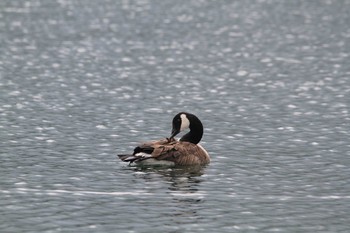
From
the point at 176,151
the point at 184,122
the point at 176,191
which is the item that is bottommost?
the point at 176,191

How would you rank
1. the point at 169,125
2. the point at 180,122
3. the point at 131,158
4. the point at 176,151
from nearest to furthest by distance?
the point at 131,158, the point at 176,151, the point at 180,122, the point at 169,125

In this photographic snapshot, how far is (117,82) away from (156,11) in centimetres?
4862

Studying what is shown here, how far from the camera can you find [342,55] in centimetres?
5956

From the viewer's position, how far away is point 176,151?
29.3 metres

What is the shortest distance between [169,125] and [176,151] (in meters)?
6.91

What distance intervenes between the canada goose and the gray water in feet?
1.25

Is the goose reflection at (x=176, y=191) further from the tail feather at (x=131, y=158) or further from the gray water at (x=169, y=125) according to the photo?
the tail feather at (x=131, y=158)

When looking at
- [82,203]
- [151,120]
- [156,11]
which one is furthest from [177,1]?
[82,203]

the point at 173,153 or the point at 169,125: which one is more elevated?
the point at 169,125

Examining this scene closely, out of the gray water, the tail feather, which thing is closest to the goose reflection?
the gray water

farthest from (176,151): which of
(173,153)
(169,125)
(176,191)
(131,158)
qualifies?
(169,125)

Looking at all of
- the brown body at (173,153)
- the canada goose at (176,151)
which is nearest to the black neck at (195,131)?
the canada goose at (176,151)

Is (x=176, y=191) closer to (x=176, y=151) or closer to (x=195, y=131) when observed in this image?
(x=176, y=151)

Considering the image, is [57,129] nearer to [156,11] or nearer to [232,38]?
[232,38]
